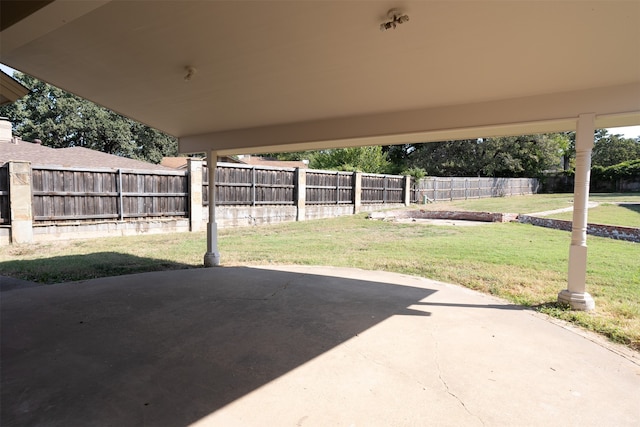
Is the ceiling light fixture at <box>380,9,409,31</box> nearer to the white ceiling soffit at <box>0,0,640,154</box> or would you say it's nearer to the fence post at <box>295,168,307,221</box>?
the white ceiling soffit at <box>0,0,640,154</box>

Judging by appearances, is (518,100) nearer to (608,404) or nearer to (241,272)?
(608,404)

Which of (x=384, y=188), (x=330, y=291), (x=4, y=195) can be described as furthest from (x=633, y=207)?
(x=4, y=195)

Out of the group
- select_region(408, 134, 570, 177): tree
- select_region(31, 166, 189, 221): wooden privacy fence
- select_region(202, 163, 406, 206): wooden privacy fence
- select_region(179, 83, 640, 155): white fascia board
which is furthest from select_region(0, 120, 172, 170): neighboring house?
select_region(408, 134, 570, 177): tree

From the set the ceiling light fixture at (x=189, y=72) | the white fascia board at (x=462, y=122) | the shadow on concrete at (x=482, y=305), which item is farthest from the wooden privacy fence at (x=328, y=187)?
the ceiling light fixture at (x=189, y=72)

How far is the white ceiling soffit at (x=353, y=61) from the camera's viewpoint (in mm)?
2566

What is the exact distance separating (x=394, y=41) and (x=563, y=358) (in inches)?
124

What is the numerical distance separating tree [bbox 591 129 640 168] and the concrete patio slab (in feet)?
142

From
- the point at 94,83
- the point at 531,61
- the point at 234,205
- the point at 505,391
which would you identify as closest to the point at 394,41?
the point at 531,61

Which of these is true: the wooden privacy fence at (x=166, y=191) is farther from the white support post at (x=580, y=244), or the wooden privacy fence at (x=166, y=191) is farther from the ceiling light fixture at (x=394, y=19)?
the white support post at (x=580, y=244)

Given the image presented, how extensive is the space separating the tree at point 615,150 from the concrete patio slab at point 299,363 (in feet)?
142

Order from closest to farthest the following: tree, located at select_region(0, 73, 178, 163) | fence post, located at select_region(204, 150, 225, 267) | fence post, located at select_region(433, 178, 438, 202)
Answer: fence post, located at select_region(204, 150, 225, 267), fence post, located at select_region(433, 178, 438, 202), tree, located at select_region(0, 73, 178, 163)

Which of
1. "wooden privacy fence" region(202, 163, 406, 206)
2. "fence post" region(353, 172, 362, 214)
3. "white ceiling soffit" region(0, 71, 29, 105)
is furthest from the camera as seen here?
"fence post" region(353, 172, 362, 214)

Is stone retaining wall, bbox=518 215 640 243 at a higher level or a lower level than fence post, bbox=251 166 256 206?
lower

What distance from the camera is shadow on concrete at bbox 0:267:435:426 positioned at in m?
2.42
